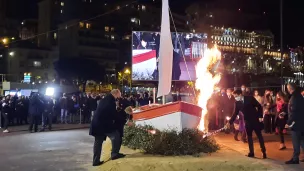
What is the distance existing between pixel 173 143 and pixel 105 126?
68.9 inches

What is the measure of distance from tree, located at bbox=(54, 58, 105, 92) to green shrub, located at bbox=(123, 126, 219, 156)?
5709 centimetres

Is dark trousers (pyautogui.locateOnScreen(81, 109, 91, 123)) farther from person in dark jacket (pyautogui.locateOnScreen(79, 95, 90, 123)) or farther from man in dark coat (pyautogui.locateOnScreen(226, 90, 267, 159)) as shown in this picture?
man in dark coat (pyautogui.locateOnScreen(226, 90, 267, 159))

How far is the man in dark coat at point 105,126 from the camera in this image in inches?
341

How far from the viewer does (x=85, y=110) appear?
21906 mm

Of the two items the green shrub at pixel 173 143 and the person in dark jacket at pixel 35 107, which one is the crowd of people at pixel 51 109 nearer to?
the person in dark jacket at pixel 35 107

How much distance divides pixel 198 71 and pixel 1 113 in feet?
37.5

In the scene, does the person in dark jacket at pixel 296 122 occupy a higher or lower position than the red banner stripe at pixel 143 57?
lower

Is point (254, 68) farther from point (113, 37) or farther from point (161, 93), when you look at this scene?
point (161, 93)

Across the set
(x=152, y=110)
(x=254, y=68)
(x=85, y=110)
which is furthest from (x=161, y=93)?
(x=254, y=68)

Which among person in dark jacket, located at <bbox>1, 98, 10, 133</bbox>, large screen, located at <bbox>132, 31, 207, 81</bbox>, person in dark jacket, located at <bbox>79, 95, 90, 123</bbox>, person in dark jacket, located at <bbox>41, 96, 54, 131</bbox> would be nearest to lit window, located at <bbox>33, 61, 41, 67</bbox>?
person in dark jacket, located at <bbox>79, 95, 90, 123</bbox>

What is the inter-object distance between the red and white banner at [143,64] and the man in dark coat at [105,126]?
6.20m

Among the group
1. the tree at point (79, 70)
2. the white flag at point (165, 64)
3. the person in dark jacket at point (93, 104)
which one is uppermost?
the tree at point (79, 70)

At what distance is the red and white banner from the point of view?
49.4 feet

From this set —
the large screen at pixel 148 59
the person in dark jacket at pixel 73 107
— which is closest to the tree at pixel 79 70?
the person in dark jacket at pixel 73 107
